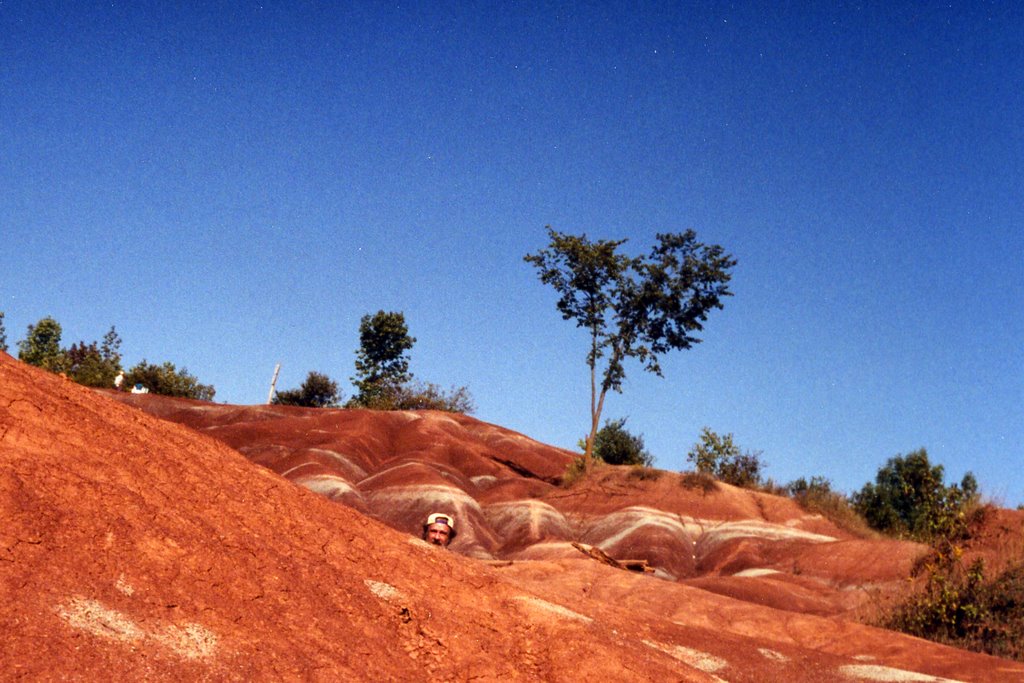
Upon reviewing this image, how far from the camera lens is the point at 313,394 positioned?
66.5 metres

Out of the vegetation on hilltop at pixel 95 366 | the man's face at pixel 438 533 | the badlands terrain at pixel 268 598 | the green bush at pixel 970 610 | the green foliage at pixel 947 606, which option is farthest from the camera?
the vegetation on hilltop at pixel 95 366

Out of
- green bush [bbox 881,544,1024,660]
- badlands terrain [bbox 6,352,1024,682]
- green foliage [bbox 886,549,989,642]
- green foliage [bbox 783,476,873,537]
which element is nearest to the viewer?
badlands terrain [bbox 6,352,1024,682]

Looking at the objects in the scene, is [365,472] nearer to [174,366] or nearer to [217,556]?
[217,556]

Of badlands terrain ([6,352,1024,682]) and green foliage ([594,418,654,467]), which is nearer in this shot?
badlands terrain ([6,352,1024,682])

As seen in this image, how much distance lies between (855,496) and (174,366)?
155 ft

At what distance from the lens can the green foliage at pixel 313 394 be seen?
2603 inches

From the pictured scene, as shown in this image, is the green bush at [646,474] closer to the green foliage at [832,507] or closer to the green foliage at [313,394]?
the green foliage at [832,507]

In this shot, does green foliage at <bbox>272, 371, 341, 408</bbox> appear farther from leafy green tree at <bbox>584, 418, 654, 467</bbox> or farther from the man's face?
the man's face

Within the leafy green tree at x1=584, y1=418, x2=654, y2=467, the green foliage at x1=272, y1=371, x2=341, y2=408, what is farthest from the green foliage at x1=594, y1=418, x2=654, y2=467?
the green foliage at x1=272, y1=371, x2=341, y2=408

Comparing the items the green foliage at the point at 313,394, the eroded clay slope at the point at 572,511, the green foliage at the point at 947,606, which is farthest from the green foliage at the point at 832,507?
the green foliage at the point at 313,394

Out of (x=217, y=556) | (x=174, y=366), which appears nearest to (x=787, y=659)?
(x=217, y=556)

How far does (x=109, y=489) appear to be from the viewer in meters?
8.46

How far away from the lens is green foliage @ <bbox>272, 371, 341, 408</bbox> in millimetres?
66125

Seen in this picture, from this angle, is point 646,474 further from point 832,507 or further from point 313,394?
point 313,394
